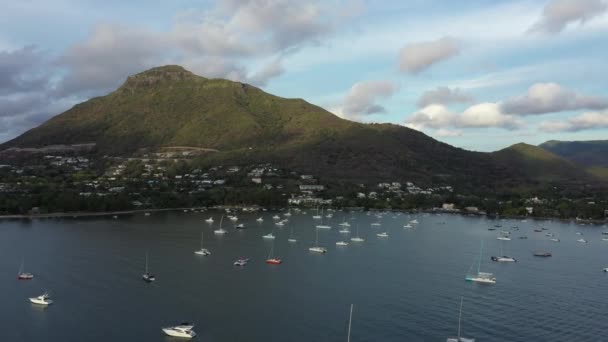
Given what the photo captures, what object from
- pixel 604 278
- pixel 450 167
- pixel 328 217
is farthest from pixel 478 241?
pixel 450 167

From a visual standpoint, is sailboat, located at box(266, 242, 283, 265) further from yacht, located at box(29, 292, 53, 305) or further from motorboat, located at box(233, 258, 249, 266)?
yacht, located at box(29, 292, 53, 305)

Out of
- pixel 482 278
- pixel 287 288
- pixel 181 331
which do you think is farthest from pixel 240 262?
pixel 482 278

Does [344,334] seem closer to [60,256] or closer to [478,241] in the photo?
[60,256]

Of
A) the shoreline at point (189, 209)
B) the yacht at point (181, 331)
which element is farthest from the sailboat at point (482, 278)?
the shoreline at point (189, 209)

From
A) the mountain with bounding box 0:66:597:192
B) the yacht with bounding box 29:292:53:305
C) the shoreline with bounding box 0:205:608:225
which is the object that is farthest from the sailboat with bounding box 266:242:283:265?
the mountain with bounding box 0:66:597:192

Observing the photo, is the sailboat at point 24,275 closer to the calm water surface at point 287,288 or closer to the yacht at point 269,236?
the calm water surface at point 287,288

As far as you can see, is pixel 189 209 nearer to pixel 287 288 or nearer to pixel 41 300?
pixel 287 288
